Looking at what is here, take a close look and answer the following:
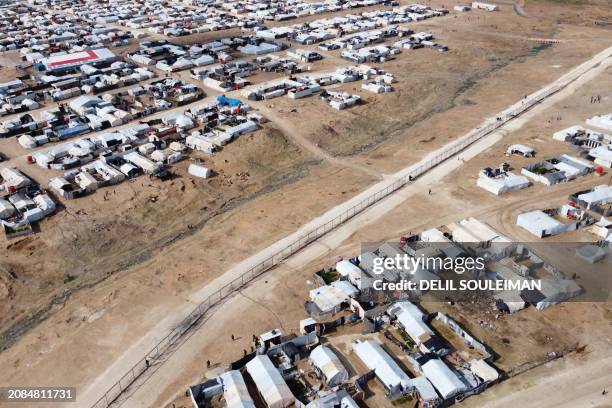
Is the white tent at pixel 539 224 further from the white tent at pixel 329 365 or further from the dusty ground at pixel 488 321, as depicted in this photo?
the white tent at pixel 329 365

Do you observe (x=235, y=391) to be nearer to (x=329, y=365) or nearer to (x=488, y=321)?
(x=329, y=365)

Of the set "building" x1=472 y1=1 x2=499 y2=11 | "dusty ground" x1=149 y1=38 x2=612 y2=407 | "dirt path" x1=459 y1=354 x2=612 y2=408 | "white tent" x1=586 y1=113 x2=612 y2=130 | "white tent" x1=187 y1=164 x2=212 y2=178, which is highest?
"building" x1=472 y1=1 x2=499 y2=11

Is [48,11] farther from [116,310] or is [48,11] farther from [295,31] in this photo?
[116,310]

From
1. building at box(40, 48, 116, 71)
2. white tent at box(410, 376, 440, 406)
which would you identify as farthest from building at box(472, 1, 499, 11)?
white tent at box(410, 376, 440, 406)

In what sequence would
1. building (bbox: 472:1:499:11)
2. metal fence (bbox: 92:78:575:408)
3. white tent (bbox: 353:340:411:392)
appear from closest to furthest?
white tent (bbox: 353:340:411:392) < metal fence (bbox: 92:78:575:408) < building (bbox: 472:1:499:11)

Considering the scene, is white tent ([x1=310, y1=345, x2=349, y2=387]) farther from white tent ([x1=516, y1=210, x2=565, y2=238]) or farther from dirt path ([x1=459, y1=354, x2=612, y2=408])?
white tent ([x1=516, y1=210, x2=565, y2=238])

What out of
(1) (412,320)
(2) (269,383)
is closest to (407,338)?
(1) (412,320)

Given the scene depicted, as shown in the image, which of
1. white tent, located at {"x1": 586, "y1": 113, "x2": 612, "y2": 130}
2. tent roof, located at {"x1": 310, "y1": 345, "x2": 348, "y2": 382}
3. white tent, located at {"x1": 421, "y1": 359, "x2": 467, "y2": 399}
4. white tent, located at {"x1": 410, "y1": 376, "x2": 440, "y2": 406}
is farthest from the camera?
white tent, located at {"x1": 586, "y1": 113, "x2": 612, "y2": 130}
